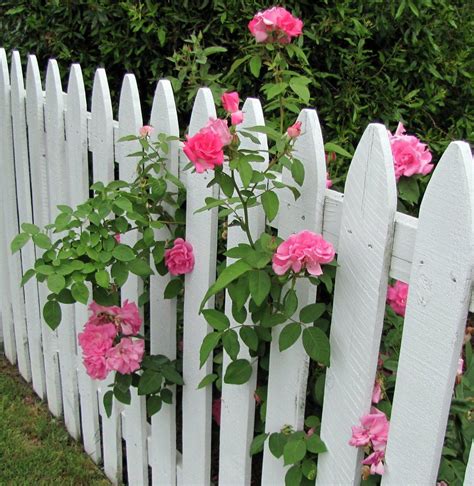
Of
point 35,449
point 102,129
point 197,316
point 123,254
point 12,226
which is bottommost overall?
point 35,449

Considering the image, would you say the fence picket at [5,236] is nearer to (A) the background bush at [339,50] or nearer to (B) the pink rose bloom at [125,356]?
(A) the background bush at [339,50]

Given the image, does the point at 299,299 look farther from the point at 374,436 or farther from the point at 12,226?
the point at 12,226

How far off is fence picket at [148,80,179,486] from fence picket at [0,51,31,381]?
121 centimetres

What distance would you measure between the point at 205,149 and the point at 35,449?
76.8 inches

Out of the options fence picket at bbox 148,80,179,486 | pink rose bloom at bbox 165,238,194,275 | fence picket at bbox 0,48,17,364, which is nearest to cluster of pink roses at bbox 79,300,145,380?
fence picket at bbox 148,80,179,486

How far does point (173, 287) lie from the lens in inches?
83.2

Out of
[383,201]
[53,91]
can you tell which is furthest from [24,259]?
[383,201]

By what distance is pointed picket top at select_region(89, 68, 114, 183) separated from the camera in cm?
229

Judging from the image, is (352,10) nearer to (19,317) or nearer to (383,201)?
(383,201)

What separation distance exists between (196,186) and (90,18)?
130 cm

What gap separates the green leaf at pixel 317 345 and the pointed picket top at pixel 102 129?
41.6 inches

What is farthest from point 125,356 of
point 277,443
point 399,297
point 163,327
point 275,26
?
point 275,26

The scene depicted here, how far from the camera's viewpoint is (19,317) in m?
3.39

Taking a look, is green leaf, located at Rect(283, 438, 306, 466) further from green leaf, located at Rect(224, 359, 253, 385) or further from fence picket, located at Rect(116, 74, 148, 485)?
fence picket, located at Rect(116, 74, 148, 485)
